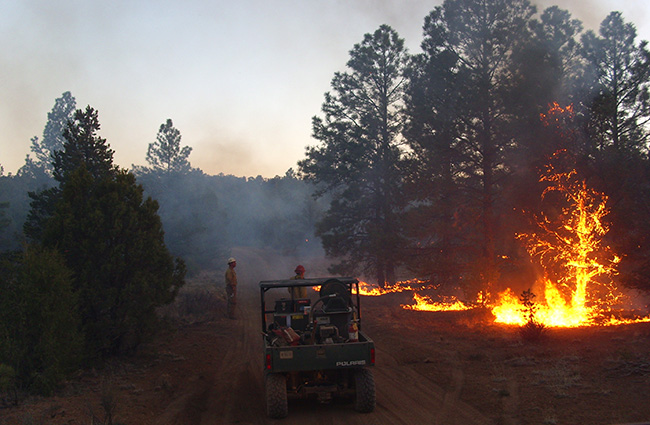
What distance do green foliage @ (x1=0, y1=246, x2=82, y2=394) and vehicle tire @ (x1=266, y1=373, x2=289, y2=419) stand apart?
447 cm

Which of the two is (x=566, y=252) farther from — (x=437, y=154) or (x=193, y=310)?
(x=193, y=310)

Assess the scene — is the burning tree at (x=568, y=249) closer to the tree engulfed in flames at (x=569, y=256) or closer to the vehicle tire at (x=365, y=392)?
the tree engulfed in flames at (x=569, y=256)

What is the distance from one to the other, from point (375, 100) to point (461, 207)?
37.0 feet

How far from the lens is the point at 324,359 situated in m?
7.74

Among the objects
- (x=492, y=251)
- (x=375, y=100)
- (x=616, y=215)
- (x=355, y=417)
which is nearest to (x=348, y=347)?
(x=355, y=417)

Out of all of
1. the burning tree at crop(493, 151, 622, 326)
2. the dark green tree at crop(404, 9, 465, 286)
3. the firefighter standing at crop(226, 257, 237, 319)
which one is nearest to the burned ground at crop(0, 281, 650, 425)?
the firefighter standing at crop(226, 257, 237, 319)

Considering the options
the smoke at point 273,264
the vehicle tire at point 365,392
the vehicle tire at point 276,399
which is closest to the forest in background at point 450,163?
the vehicle tire at point 276,399

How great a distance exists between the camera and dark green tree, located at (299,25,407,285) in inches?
1159

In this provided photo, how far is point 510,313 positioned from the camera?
18.1m

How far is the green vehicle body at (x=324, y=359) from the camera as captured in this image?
7.73 m

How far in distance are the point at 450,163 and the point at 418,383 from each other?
13.5 m

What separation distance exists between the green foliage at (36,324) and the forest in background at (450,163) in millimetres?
46

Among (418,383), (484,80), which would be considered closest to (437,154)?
(484,80)

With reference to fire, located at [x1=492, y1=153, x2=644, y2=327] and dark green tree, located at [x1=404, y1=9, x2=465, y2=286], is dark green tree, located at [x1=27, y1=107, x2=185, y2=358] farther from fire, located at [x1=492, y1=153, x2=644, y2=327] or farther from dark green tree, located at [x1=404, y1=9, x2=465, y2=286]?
dark green tree, located at [x1=404, y1=9, x2=465, y2=286]
